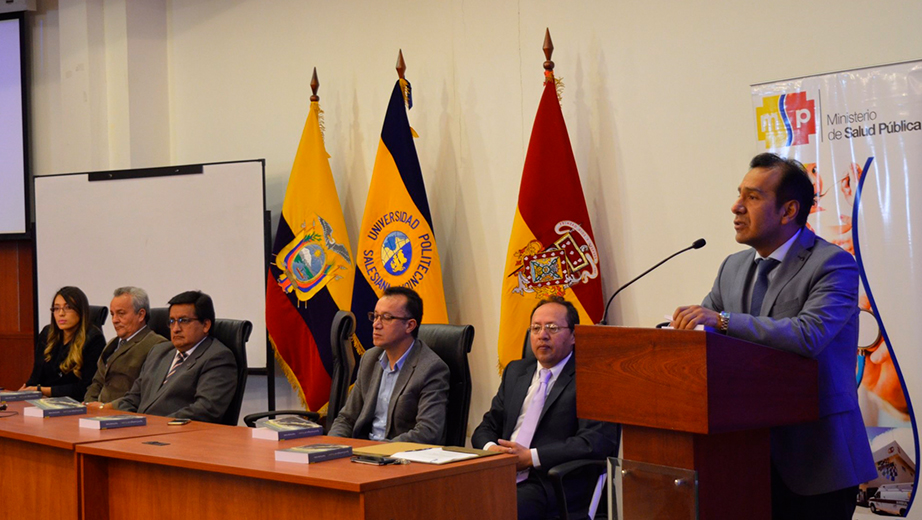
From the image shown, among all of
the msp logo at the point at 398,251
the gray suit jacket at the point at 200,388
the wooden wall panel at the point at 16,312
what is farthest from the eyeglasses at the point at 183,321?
the wooden wall panel at the point at 16,312

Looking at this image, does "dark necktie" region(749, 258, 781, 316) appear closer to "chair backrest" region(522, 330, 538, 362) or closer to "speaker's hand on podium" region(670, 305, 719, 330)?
"speaker's hand on podium" region(670, 305, 719, 330)

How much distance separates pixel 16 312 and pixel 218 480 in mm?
4964

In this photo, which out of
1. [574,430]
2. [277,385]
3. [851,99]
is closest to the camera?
[574,430]

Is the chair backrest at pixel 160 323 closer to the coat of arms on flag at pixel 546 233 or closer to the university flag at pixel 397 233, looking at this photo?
the university flag at pixel 397 233

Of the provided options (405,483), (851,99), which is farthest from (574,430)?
(851,99)

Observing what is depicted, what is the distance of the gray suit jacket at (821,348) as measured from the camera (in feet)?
6.73

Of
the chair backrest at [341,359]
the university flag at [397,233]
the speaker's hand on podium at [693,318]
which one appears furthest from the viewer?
the university flag at [397,233]

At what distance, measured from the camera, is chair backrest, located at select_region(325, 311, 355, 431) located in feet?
13.3

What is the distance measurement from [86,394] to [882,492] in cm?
400

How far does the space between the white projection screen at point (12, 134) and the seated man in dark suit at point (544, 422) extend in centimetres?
476

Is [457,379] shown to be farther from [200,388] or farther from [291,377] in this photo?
[291,377]

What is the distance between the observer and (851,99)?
11.9 feet

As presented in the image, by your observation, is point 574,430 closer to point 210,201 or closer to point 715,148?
point 715,148

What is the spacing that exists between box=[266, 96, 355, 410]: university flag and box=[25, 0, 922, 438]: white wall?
0.33 metres
